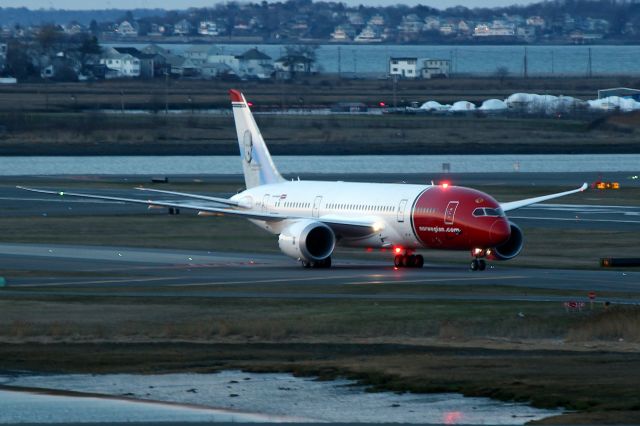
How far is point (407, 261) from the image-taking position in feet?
187

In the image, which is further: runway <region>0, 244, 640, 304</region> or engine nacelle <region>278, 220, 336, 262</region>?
engine nacelle <region>278, 220, 336, 262</region>

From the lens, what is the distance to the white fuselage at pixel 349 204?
55.9m

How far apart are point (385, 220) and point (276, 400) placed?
28.7 metres

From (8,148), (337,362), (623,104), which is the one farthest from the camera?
(623,104)

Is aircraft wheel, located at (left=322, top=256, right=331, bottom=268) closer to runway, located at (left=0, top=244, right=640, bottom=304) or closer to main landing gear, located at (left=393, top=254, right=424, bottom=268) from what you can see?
runway, located at (left=0, top=244, right=640, bottom=304)

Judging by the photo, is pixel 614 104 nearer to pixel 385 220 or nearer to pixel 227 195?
pixel 227 195

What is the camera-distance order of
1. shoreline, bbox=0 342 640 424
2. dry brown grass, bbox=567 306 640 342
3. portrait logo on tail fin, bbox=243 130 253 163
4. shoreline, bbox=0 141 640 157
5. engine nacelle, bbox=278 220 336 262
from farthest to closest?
shoreline, bbox=0 141 640 157
portrait logo on tail fin, bbox=243 130 253 163
engine nacelle, bbox=278 220 336 262
dry brown grass, bbox=567 306 640 342
shoreline, bbox=0 342 640 424

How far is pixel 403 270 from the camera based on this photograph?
2190 inches

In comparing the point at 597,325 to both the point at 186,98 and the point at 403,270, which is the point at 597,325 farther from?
the point at 186,98

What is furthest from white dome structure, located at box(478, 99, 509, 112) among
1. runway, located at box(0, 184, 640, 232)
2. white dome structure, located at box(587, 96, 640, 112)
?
runway, located at box(0, 184, 640, 232)

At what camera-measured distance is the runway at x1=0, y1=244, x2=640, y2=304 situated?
46.8m

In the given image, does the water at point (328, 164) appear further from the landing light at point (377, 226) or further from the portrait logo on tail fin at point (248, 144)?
the landing light at point (377, 226)

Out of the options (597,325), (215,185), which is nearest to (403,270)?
(597,325)

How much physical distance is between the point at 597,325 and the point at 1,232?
3973cm
